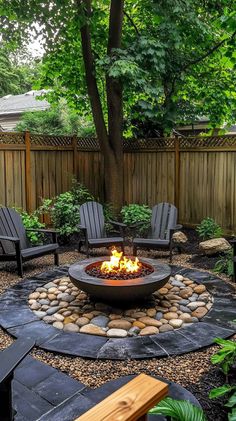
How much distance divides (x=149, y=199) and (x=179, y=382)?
219 inches

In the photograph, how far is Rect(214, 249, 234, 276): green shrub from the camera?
471cm

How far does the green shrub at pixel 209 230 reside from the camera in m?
6.36

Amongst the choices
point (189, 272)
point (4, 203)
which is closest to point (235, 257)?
point (189, 272)

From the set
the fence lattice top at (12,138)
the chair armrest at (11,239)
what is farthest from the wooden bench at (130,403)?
the fence lattice top at (12,138)

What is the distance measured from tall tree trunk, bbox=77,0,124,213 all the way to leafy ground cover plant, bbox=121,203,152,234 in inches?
16.5

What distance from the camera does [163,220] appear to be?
5.96 meters

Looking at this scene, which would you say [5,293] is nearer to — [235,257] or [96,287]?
[96,287]

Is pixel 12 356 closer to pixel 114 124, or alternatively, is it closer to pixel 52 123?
pixel 114 124

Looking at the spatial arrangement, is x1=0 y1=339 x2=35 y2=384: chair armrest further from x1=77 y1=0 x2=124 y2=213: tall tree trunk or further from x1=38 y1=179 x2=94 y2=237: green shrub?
x1=77 y1=0 x2=124 y2=213: tall tree trunk

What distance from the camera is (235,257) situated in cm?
431

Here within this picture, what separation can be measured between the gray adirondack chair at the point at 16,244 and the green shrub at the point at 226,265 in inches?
88.5

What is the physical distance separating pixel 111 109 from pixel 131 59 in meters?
1.25

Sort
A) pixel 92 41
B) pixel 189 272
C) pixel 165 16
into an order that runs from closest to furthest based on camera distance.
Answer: pixel 189 272, pixel 165 16, pixel 92 41

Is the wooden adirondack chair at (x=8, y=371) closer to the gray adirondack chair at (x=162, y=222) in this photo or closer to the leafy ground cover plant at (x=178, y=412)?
the leafy ground cover plant at (x=178, y=412)
